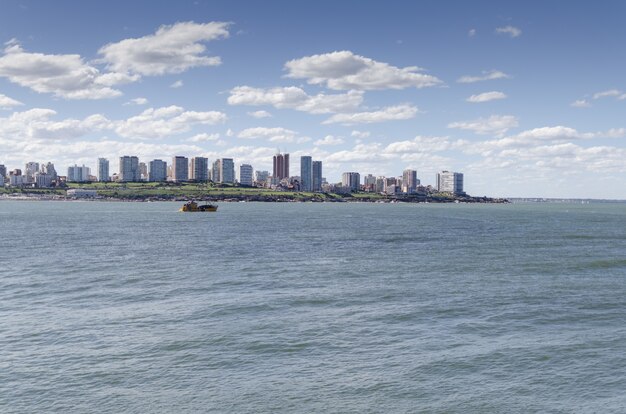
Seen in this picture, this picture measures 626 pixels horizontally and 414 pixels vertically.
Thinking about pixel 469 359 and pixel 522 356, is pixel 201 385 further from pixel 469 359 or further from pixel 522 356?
pixel 522 356

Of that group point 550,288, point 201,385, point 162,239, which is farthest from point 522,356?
point 162,239

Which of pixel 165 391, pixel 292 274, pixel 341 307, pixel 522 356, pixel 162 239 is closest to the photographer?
pixel 165 391

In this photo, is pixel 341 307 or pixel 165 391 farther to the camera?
pixel 341 307

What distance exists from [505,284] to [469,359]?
29.4m

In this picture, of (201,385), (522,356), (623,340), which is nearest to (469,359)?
(522,356)

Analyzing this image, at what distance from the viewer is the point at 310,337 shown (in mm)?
38062

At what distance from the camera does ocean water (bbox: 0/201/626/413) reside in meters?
28.0

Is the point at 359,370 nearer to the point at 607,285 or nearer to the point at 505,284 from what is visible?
the point at 505,284

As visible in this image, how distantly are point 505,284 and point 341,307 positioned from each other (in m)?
22.1

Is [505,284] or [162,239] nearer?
[505,284]

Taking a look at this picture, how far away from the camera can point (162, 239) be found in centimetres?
11769

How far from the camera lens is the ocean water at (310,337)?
28.0m

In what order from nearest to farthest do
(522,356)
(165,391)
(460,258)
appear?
(165,391) < (522,356) < (460,258)

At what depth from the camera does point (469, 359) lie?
109 feet
